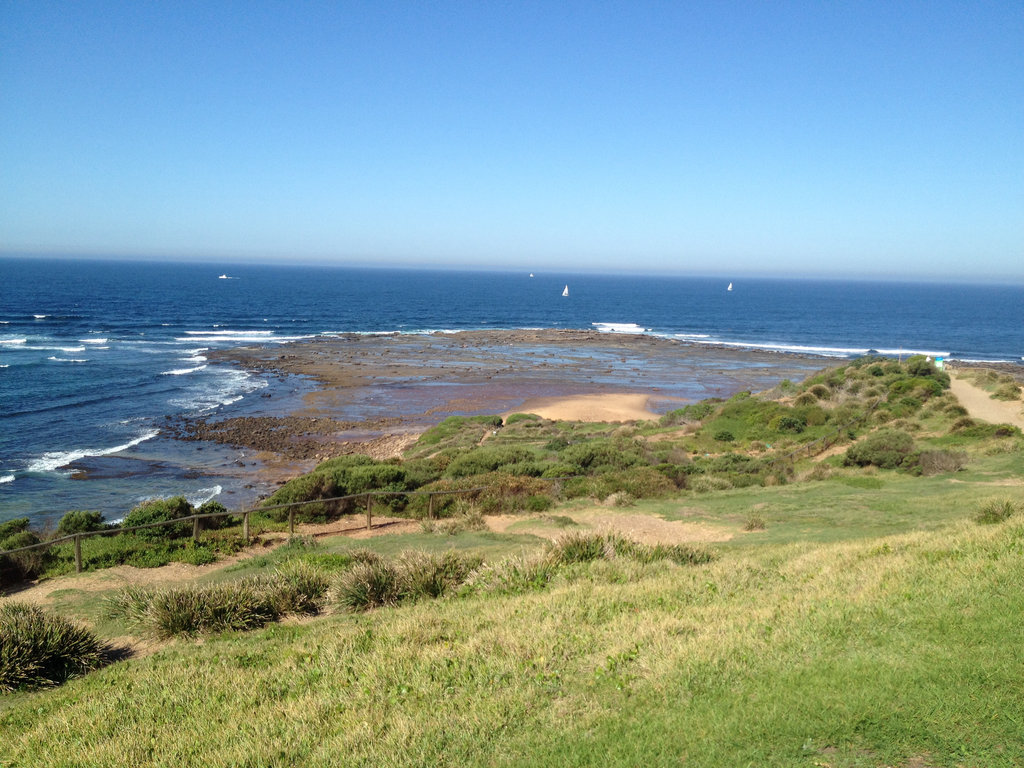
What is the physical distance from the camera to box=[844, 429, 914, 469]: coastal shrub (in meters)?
21.9

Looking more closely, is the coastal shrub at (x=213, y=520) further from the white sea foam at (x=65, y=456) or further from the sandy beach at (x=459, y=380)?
the white sea foam at (x=65, y=456)

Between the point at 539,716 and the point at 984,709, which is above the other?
the point at 984,709

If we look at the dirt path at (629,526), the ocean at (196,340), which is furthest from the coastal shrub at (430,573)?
the ocean at (196,340)

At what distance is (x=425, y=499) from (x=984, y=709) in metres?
14.7

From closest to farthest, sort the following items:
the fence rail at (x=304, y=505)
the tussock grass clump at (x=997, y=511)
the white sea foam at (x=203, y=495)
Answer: the tussock grass clump at (x=997, y=511) < the fence rail at (x=304, y=505) < the white sea foam at (x=203, y=495)

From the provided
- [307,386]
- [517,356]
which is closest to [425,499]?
[307,386]

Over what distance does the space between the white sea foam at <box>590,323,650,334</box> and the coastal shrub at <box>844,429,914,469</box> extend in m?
70.7

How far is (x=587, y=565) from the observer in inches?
422

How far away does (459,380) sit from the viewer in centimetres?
5562

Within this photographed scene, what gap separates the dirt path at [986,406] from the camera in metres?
29.1

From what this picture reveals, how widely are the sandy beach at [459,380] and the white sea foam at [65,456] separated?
3.09m

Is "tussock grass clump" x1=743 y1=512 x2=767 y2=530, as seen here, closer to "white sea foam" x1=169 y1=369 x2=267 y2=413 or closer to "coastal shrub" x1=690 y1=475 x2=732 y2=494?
"coastal shrub" x1=690 y1=475 x2=732 y2=494

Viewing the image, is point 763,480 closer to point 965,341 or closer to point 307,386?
point 307,386

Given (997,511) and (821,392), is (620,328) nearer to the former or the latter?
(821,392)
